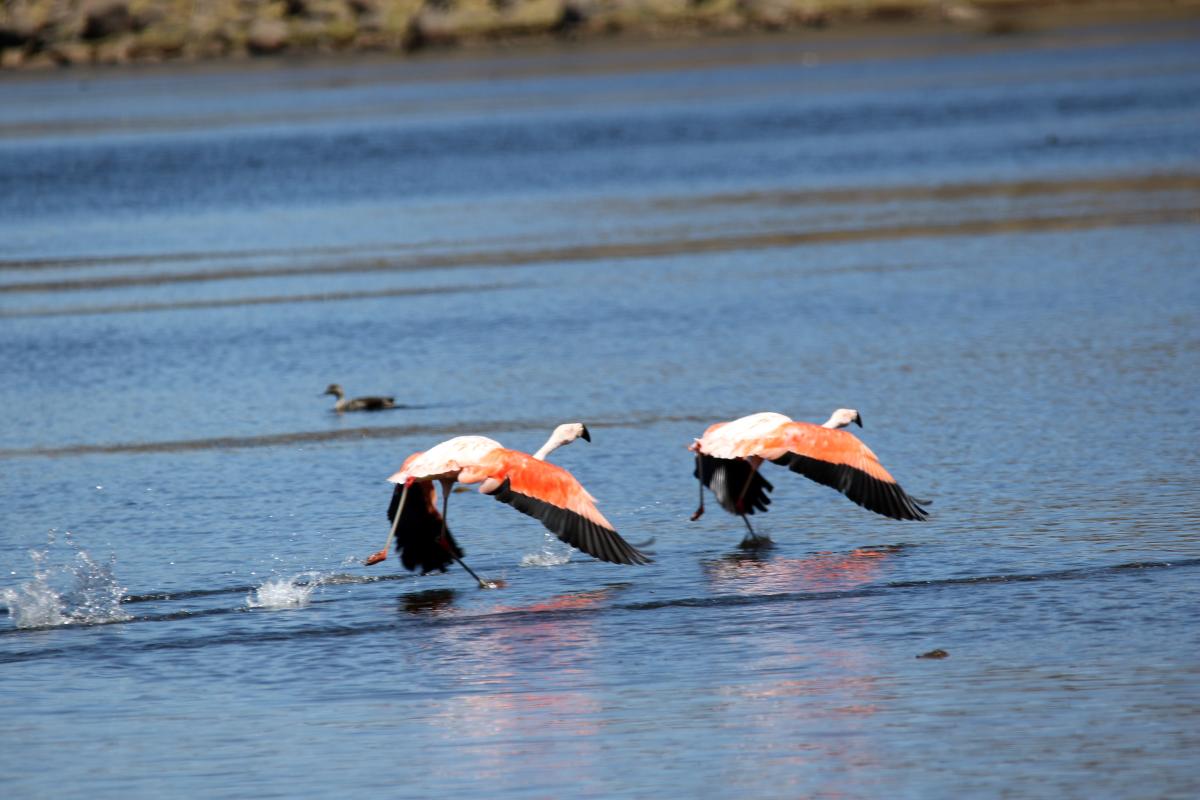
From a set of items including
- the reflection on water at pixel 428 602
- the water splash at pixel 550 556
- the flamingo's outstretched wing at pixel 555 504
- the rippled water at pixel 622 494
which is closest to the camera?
the rippled water at pixel 622 494

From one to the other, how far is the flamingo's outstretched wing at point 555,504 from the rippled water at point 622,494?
348mm

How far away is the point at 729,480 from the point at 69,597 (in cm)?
439

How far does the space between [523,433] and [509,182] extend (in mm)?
31603

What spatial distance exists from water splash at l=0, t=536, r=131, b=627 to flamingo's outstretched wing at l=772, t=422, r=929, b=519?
14.2 ft

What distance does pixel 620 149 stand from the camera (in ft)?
193

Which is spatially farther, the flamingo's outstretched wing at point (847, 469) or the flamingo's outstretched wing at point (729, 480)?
the flamingo's outstretched wing at point (729, 480)

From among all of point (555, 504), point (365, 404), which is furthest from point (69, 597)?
point (365, 404)

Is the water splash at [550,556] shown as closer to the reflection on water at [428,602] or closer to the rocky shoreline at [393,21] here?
the reflection on water at [428,602]

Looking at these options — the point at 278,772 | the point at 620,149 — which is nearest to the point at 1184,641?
the point at 278,772

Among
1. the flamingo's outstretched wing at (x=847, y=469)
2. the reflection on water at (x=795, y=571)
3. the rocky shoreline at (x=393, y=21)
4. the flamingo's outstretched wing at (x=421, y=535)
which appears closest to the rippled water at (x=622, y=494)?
the reflection on water at (x=795, y=571)

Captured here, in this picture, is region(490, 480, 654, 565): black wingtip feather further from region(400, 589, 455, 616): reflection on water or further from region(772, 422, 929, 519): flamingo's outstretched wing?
region(772, 422, 929, 519): flamingo's outstretched wing

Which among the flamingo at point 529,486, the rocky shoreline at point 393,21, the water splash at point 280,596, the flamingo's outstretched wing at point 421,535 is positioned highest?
the rocky shoreline at point 393,21

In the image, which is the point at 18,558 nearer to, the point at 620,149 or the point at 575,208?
the point at 575,208

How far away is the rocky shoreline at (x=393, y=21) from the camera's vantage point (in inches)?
5266
